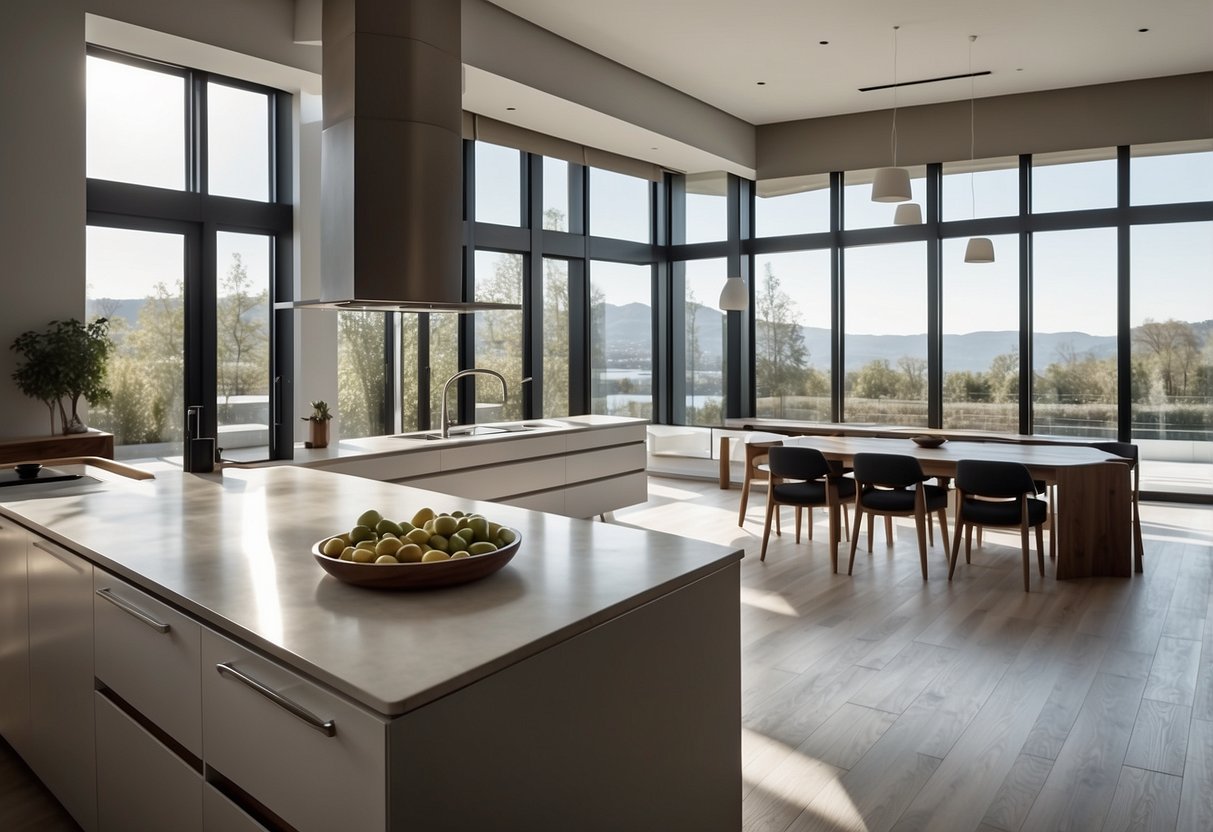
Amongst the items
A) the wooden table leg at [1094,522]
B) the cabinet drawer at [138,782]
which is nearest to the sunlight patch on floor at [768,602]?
the wooden table leg at [1094,522]

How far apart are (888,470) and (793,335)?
4.02 meters

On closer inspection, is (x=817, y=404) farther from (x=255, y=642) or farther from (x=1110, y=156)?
(x=255, y=642)

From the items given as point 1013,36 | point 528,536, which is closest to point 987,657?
point 528,536

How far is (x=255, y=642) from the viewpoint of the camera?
1.52 metres

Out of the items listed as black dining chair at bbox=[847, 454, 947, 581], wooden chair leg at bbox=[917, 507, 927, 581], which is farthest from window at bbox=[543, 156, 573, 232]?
wooden chair leg at bbox=[917, 507, 927, 581]

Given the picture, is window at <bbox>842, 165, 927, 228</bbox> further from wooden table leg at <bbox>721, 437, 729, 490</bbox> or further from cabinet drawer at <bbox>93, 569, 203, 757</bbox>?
cabinet drawer at <bbox>93, 569, 203, 757</bbox>

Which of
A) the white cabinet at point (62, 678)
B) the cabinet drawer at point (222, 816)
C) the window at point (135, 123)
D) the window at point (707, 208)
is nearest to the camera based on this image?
the cabinet drawer at point (222, 816)

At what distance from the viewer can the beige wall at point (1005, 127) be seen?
715cm

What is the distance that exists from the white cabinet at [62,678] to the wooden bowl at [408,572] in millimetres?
839

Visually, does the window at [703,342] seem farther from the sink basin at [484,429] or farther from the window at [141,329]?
the window at [141,329]

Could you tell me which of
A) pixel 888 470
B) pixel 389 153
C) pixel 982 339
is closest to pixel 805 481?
pixel 888 470

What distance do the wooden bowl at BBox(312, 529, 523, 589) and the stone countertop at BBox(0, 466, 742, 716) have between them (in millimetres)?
30

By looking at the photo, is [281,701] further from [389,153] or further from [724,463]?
[724,463]

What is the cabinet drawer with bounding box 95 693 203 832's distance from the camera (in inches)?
68.2
